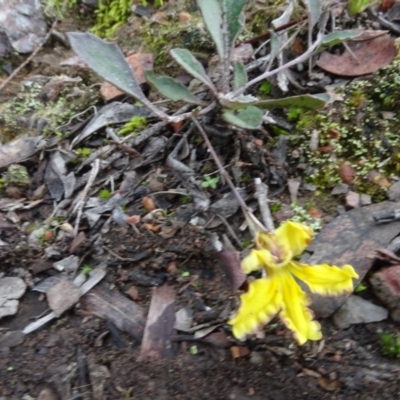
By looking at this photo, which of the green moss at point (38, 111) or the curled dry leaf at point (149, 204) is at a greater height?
the green moss at point (38, 111)

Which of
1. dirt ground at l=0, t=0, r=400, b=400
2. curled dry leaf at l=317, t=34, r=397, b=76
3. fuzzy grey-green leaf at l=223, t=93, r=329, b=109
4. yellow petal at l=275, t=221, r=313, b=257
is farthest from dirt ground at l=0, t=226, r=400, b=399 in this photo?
curled dry leaf at l=317, t=34, r=397, b=76

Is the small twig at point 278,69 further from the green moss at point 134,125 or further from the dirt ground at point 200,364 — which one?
the dirt ground at point 200,364

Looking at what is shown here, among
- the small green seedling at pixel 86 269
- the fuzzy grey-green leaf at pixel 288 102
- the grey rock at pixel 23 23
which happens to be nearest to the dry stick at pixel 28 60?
the grey rock at pixel 23 23

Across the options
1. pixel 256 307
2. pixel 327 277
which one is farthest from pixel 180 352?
pixel 327 277

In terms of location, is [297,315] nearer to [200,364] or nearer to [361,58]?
[200,364]

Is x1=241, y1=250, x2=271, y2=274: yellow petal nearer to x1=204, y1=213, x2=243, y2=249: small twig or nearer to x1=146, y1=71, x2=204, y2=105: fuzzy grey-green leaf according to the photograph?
x1=204, y1=213, x2=243, y2=249: small twig
